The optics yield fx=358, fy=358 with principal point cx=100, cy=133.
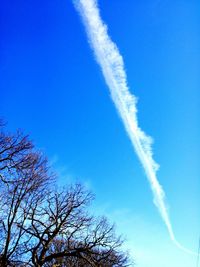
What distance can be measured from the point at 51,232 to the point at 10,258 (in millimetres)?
→ 4060

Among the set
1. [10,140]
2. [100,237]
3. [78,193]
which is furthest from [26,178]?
[100,237]

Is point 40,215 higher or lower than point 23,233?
higher

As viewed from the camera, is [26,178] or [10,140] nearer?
[10,140]

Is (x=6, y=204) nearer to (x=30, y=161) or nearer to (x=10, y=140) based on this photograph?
(x=30, y=161)

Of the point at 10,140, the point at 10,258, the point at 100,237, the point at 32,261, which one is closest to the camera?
the point at 10,140

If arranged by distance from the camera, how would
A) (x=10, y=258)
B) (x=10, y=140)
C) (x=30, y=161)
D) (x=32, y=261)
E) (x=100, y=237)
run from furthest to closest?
1. (x=100, y=237)
2. (x=32, y=261)
3. (x=10, y=258)
4. (x=30, y=161)
5. (x=10, y=140)

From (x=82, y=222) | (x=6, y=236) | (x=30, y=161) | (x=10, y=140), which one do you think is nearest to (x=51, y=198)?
(x=82, y=222)

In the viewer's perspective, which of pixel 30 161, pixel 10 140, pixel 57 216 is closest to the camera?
pixel 10 140

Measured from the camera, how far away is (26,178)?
22.1 meters

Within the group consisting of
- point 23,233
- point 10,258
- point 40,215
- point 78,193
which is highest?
point 78,193

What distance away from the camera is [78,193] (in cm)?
2888

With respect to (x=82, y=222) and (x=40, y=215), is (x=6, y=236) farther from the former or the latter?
(x=82, y=222)

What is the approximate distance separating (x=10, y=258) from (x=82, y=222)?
6785 millimetres

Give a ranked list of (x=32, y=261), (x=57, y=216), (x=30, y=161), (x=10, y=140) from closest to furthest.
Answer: (x=10, y=140), (x=30, y=161), (x=32, y=261), (x=57, y=216)
